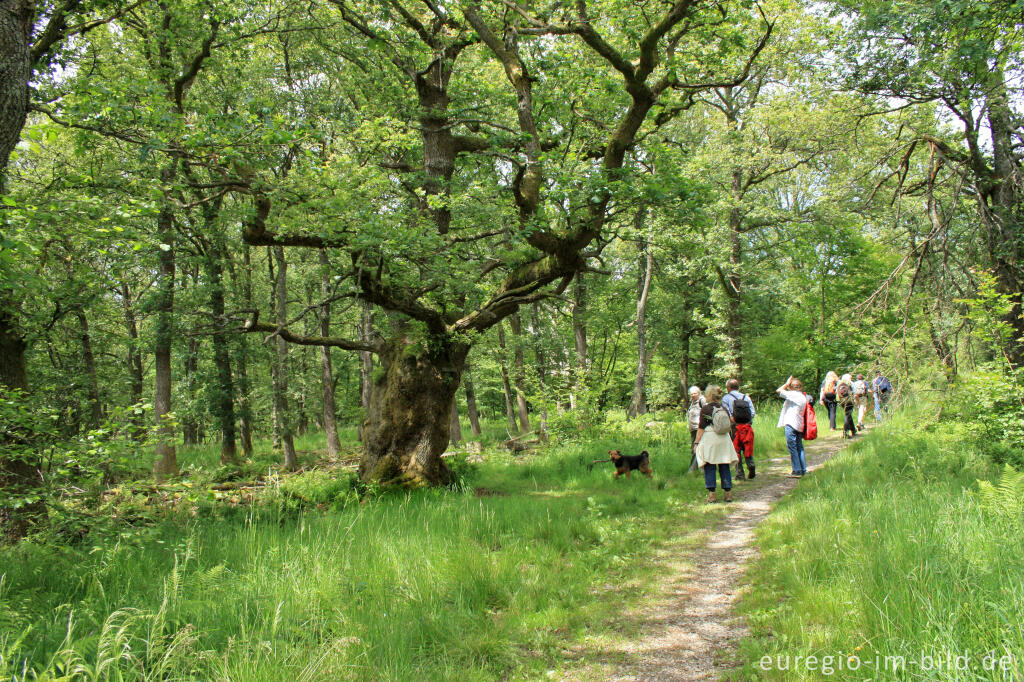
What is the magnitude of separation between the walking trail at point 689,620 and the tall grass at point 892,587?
0.20 m

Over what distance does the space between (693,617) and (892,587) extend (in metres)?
1.55

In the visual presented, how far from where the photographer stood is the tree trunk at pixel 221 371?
619 inches

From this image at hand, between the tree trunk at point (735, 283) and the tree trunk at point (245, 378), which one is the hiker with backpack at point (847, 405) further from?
the tree trunk at point (245, 378)

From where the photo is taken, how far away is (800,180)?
1895 cm

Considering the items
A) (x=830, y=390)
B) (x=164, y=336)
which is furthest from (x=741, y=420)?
(x=164, y=336)

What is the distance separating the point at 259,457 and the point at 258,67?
13.3m

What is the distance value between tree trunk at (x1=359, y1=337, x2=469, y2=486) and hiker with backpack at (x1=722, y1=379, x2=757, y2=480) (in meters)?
5.22

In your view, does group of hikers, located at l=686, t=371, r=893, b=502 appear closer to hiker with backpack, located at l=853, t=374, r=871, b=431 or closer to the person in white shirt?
the person in white shirt

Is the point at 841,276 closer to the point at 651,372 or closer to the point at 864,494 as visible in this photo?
the point at 651,372

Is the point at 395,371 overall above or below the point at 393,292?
below

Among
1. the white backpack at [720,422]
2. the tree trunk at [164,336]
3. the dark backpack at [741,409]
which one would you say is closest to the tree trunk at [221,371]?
the tree trunk at [164,336]

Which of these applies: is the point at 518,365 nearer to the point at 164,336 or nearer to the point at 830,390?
the point at 830,390

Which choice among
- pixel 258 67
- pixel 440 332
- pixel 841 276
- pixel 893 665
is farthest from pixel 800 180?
pixel 893 665

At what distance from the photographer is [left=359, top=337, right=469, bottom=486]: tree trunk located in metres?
9.41
